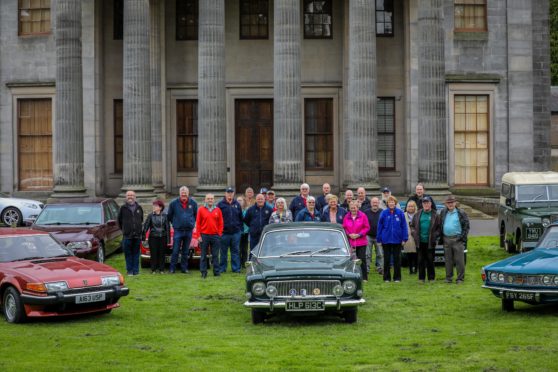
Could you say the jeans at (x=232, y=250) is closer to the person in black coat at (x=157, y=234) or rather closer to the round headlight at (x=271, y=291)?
the person in black coat at (x=157, y=234)

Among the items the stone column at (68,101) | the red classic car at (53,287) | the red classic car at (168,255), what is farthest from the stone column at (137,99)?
the red classic car at (53,287)

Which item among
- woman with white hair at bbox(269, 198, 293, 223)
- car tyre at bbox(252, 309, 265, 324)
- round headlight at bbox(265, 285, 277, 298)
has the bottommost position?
car tyre at bbox(252, 309, 265, 324)

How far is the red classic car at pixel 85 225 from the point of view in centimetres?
2350

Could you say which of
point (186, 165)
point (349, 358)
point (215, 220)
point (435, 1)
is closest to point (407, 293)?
point (215, 220)

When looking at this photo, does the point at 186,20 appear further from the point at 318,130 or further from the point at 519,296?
the point at 519,296

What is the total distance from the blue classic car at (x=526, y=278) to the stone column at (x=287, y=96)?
52.8 ft

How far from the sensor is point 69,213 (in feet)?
83.4

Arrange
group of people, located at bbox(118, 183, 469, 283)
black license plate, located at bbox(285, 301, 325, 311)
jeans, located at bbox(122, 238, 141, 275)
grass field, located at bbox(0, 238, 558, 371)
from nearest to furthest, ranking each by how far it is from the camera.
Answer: grass field, located at bbox(0, 238, 558, 371)
black license plate, located at bbox(285, 301, 325, 311)
group of people, located at bbox(118, 183, 469, 283)
jeans, located at bbox(122, 238, 141, 275)

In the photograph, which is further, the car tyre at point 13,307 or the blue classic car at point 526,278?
the car tyre at point 13,307

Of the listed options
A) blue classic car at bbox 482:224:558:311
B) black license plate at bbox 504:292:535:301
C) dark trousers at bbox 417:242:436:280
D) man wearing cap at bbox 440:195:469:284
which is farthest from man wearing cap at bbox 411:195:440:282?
black license plate at bbox 504:292:535:301

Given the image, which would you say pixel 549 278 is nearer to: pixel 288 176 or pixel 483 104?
pixel 288 176

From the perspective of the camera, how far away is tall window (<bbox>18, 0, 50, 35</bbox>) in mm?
38875

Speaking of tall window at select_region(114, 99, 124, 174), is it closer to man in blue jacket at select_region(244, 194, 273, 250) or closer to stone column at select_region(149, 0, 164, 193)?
stone column at select_region(149, 0, 164, 193)

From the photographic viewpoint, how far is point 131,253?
22547 millimetres
